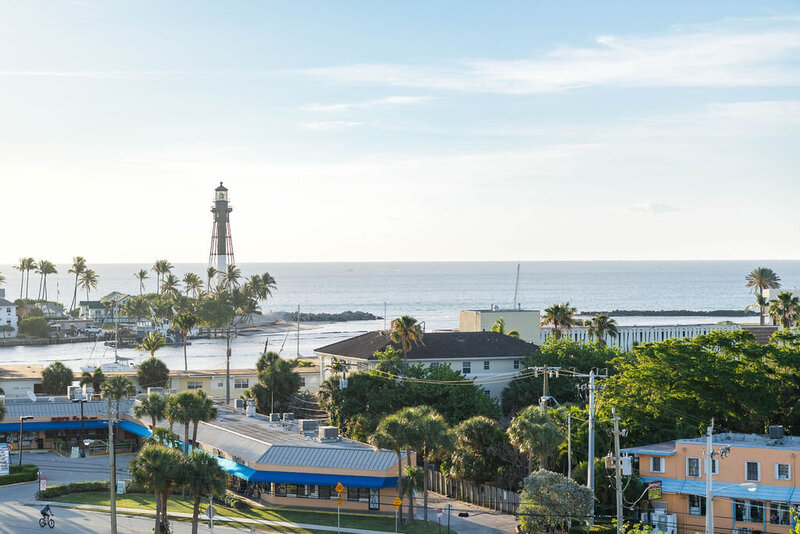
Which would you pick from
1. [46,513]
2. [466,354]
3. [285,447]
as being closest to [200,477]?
[46,513]

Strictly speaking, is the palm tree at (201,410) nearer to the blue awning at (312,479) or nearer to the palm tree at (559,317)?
the blue awning at (312,479)

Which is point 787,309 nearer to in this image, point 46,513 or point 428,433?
point 428,433

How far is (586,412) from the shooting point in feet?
191

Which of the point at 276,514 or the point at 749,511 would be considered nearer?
the point at 749,511

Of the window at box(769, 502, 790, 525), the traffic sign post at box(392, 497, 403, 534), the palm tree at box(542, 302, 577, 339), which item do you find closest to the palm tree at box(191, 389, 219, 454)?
the traffic sign post at box(392, 497, 403, 534)

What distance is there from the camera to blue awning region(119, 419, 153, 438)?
73.2 meters

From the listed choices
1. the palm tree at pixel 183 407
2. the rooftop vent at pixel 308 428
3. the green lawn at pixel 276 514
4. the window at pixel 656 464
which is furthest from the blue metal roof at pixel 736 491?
the palm tree at pixel 183 407

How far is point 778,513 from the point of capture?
47500mm

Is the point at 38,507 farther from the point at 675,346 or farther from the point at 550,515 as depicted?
the point at 675,346

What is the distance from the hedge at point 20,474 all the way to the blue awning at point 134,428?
8.20 m

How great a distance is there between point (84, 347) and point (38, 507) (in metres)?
148

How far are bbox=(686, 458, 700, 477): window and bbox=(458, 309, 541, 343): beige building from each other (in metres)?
62.8

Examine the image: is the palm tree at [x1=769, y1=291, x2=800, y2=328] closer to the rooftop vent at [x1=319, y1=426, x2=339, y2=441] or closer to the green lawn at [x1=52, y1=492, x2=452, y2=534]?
the rooftop vent at [x1=319, y1=426, x2=339, y2=441]

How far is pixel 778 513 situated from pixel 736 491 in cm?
230
